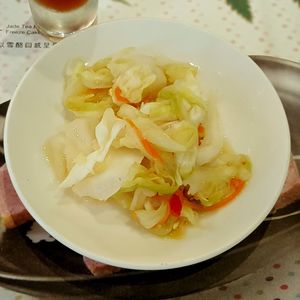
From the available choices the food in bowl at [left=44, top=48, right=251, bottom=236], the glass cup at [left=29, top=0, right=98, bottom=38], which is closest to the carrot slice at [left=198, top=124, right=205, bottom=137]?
the food in bowl at [left=44, top=48, right=251, bottom=236]

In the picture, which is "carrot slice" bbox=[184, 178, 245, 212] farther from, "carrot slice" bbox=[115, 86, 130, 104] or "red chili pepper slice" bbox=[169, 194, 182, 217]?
"carrot slice" bbox=[115, 86, 130, 104]

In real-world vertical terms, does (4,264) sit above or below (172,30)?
below

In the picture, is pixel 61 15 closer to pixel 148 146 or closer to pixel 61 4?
pixel 61 4

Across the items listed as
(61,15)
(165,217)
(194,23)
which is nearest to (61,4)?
(61,15)

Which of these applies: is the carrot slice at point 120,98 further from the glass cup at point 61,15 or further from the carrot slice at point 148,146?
the glass cup at point 61,15

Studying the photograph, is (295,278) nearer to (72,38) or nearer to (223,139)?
(223,139)

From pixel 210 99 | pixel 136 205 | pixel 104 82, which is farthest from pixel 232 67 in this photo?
pixel 136 205
